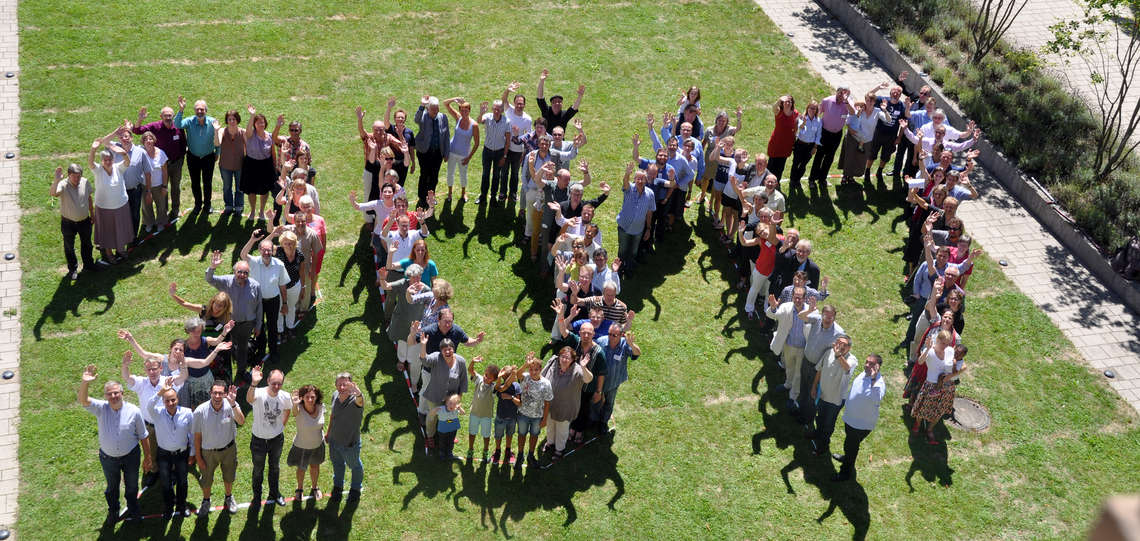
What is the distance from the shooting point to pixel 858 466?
13.2 metres

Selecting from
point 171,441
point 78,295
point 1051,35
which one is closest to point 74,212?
point 78,295

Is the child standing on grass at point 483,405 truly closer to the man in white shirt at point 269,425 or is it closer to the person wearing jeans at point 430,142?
the man in white shirt at point 269,425

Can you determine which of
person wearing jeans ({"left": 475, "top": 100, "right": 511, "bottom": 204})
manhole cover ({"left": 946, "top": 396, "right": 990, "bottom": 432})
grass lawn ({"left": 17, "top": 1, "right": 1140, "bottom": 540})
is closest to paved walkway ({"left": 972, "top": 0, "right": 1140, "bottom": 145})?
grass lawn ({"left": 17, "top": 1, "right": 1140, "bottom": 540})

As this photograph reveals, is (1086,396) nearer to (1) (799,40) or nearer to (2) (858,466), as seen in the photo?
(2) (858,466)

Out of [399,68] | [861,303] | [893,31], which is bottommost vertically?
[861,303]

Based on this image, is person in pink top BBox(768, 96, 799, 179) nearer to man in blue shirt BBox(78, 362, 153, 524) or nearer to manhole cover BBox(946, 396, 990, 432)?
manhole cover BBox(946, 396, 990, 432)

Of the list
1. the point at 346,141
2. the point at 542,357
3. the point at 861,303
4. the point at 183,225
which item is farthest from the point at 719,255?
the point at 183,225

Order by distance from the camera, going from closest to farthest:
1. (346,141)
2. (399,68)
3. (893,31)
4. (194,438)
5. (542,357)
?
(194,438), (542,357), (346,141), (399,68), (893,31)

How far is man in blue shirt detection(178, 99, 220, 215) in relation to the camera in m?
15.6

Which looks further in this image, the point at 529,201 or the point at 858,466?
the point at 529,201

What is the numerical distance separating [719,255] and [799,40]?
316 inches

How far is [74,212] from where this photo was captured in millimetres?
14219

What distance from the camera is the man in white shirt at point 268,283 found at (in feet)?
42.2

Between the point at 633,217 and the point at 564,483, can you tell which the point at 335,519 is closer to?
the point at 564,483
